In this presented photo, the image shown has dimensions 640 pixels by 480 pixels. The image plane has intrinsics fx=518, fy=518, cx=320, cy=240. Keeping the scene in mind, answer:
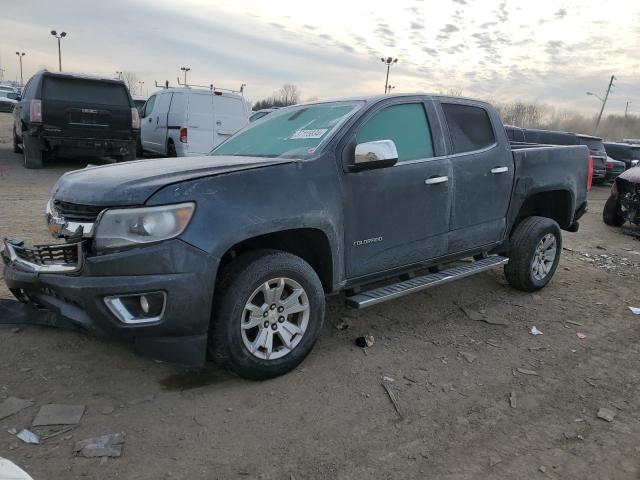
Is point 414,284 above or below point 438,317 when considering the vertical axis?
above

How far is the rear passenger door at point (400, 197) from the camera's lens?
12.1ft

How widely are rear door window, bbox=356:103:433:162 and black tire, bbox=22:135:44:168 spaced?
10112 millimetres

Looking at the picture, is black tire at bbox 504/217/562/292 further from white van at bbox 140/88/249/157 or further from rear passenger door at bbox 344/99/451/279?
white van at bbox 140/88/249/157

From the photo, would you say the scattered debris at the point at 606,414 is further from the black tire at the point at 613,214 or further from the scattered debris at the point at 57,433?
the black tire at the point at 613,214

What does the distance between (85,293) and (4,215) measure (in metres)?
5.37

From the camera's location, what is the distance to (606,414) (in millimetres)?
3182

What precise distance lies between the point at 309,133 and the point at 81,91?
881cm

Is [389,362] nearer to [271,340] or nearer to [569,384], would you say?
[271,340]

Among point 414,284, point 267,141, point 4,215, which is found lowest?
point 4,215

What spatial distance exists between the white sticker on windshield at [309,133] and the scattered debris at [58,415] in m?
2.29

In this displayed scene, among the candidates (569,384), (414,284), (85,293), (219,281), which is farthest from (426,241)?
(85,293)

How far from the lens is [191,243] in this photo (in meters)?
2.84

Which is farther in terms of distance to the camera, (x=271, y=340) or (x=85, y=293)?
(x=271, y=340)

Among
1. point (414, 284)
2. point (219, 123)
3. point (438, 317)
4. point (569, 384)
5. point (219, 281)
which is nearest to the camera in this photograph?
point (219, 281)
